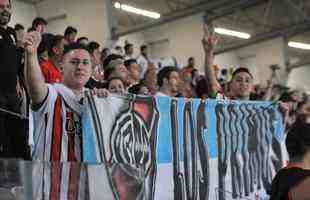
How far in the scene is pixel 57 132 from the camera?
3.41 meters

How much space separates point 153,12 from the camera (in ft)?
61.3

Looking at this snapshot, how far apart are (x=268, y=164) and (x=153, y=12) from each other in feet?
47.2

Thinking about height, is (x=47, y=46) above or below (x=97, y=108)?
above

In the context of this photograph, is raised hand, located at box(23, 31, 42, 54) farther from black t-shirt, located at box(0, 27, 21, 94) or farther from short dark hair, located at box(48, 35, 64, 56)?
short dark hair, located at box(48, 35, 64, 56)

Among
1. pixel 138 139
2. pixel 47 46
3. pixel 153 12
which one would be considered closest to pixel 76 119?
pixel 138 139

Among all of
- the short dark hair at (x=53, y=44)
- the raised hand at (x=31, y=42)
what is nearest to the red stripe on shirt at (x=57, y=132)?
the raised hand at (x=31, y=42)

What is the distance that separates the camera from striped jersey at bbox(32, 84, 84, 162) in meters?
3.39

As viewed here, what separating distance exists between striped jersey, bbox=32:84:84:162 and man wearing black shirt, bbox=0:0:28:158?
1.56ft

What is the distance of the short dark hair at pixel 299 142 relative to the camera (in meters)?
2.77

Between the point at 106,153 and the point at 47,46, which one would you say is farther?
the point at 47,46

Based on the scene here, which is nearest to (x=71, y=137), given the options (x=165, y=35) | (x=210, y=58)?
(x=210, y=58)

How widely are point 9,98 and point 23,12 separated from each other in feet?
45.0

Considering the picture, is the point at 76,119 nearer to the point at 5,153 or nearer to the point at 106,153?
the point at 106,153

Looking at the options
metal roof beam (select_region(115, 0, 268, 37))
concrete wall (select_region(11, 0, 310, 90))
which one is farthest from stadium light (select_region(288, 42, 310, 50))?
metal roof beam (select_region(115, 0, 268, 37))
